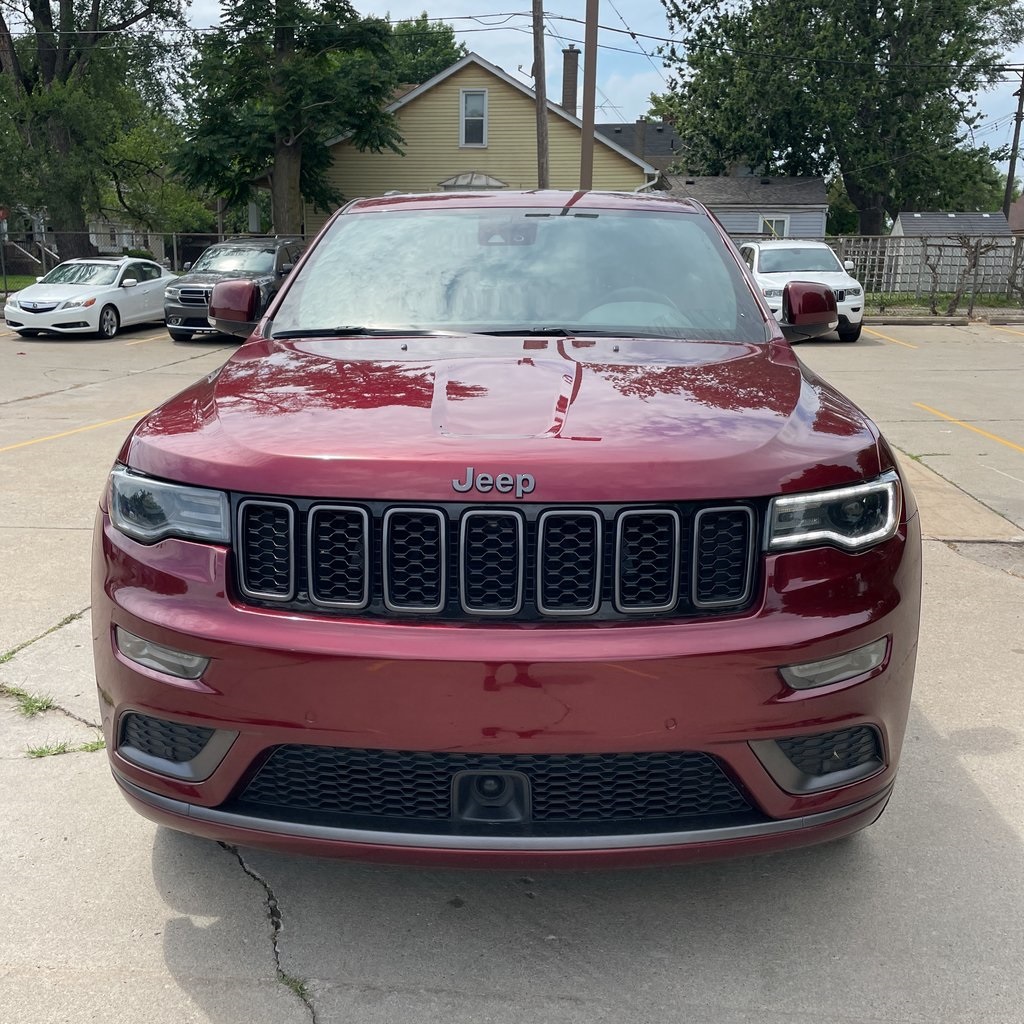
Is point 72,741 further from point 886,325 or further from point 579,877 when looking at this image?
point 886,325

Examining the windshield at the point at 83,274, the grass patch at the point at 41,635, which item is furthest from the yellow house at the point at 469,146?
A: the grass patch at the point at 41,635

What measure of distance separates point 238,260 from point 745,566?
18.7 meters

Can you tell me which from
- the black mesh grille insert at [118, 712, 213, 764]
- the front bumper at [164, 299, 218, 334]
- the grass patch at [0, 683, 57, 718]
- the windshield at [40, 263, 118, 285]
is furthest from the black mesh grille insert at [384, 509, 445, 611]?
the windshield at [40, 263, 118, 285]

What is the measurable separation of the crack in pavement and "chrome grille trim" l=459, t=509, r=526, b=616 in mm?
927

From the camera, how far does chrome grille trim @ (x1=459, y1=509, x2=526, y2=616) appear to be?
2.17 m

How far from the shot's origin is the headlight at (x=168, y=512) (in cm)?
229

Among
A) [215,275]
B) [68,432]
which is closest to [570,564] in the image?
[68,432]

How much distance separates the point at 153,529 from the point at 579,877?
4.56 ft

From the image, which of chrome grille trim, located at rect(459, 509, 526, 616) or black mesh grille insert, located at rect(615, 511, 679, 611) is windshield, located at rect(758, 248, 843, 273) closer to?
black mesh grille insert, located at rect(615, 511, 679, 611)

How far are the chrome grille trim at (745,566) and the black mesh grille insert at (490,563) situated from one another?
36 centimetres

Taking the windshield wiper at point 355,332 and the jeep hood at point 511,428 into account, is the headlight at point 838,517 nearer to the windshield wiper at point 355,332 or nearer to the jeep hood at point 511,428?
the jeep hood at point 511,428

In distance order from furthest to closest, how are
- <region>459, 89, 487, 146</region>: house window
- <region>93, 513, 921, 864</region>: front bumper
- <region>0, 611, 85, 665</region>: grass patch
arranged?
<region>459, 89, 487, 146</region>: house window < <region>0, 611, 85, 665</region>: grass patch < <region>93, 513, 921, 864</region>: front bumper

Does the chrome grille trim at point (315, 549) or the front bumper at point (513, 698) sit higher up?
the chrome grille trim at point (315, 549)

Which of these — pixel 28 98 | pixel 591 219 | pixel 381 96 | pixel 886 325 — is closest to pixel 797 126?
pixel 381 96
